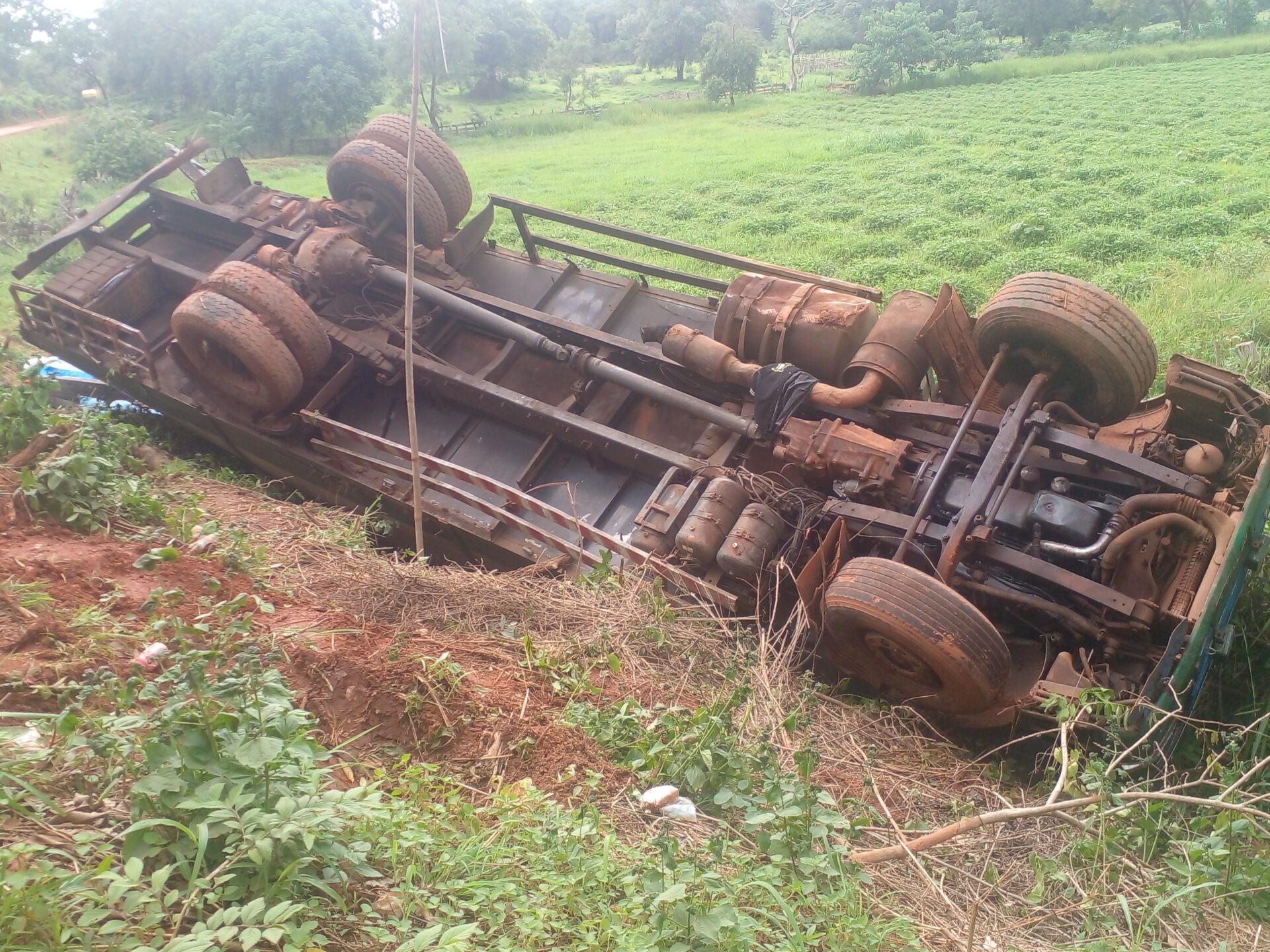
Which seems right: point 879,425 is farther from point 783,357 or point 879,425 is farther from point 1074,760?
point 1074,760

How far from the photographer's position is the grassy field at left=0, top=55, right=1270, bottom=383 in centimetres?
946

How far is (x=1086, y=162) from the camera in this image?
1395cm

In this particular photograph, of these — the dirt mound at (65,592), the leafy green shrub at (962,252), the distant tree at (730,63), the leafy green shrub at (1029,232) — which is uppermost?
the distant tree at (730,63)

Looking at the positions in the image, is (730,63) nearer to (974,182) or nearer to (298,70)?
(298,70)

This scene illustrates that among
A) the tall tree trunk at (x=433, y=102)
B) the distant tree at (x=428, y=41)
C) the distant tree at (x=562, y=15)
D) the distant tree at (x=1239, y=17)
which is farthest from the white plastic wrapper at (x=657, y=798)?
the distant tree at (x=562, y=15)

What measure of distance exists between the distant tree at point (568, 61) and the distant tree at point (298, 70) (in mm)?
8538

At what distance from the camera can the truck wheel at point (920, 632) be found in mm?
3670

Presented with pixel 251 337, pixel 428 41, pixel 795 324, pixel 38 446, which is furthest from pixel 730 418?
pixel 428 41

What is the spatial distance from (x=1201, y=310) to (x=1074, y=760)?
262 inches

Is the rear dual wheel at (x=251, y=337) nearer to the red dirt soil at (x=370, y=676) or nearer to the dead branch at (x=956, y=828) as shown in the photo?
the red dirt soil at (x=370, y=676)

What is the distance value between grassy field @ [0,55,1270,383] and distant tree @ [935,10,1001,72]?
2443 mm

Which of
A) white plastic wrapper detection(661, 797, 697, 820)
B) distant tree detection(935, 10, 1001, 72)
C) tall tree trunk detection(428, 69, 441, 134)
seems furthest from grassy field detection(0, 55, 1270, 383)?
white plastic wrapper detection(661, 797, 697, 820)

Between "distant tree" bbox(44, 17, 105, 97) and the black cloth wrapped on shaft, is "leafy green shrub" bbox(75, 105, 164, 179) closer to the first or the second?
"distant tree" bbox(44, 17, 105, 97)

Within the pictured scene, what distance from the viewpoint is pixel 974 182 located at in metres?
13.5
